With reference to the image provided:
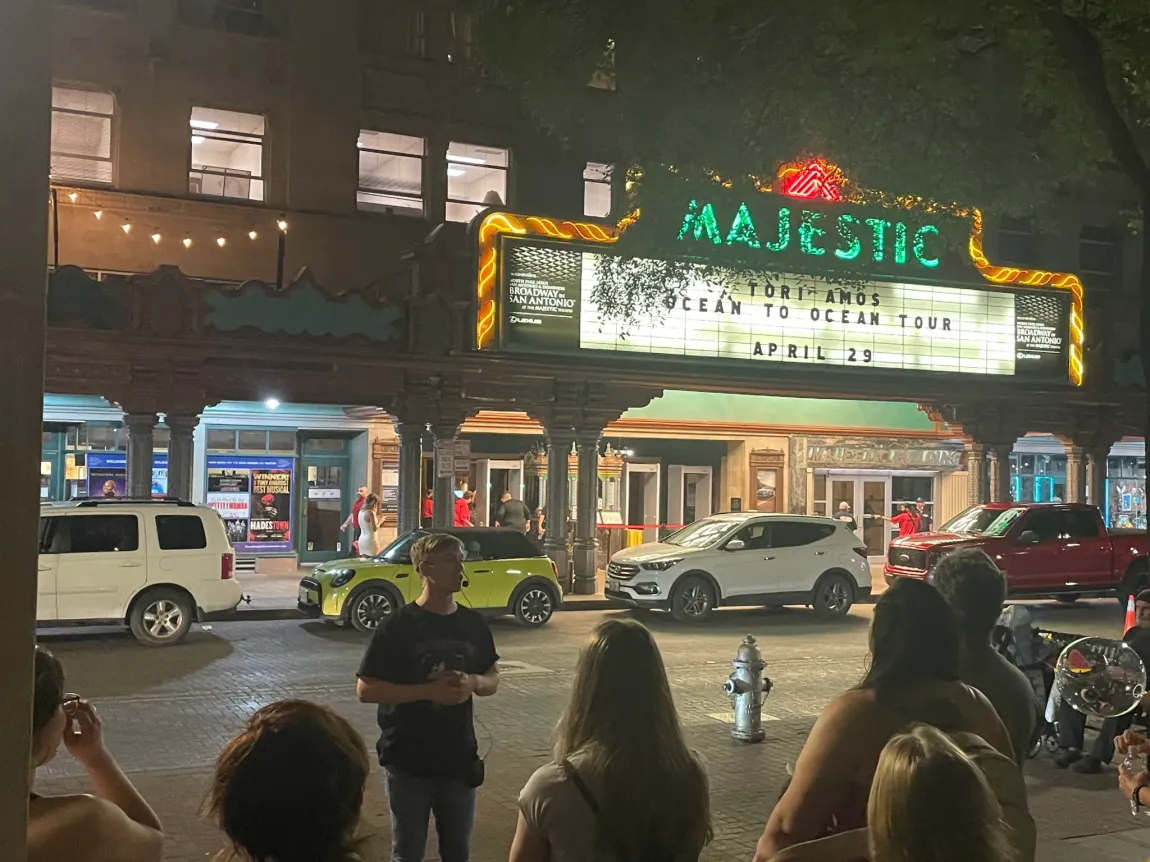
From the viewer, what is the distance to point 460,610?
5.09 m

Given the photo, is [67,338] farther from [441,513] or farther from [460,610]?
[460,610]

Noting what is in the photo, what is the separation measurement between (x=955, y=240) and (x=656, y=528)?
47.7 ft

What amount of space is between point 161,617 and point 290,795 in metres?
13.3

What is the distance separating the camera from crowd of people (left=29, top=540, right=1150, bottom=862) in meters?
2.32

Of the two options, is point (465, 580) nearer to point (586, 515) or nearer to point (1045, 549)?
point (586, 515)

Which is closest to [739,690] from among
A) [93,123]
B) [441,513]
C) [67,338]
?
[441,513]

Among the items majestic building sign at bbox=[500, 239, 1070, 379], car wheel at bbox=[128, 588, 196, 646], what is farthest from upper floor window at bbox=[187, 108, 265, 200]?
car wheel at bbox=[128, 588, 196, 646]

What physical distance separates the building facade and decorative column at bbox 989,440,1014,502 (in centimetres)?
6

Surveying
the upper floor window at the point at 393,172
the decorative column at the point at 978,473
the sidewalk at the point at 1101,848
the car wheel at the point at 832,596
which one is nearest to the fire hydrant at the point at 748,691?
the sidewalk at the point at 1101,848

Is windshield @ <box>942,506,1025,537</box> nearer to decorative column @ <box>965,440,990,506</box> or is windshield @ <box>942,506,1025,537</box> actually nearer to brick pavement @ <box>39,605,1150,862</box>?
brick pavement @ <box>39,605,1150,862</box>

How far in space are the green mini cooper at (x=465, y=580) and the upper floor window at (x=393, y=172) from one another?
26.7 ft

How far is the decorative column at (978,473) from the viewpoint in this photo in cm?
2525

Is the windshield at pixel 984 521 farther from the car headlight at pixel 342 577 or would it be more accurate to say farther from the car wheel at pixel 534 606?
the car headlight at pixel 342 577

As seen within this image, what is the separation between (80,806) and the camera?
8.96 feet
